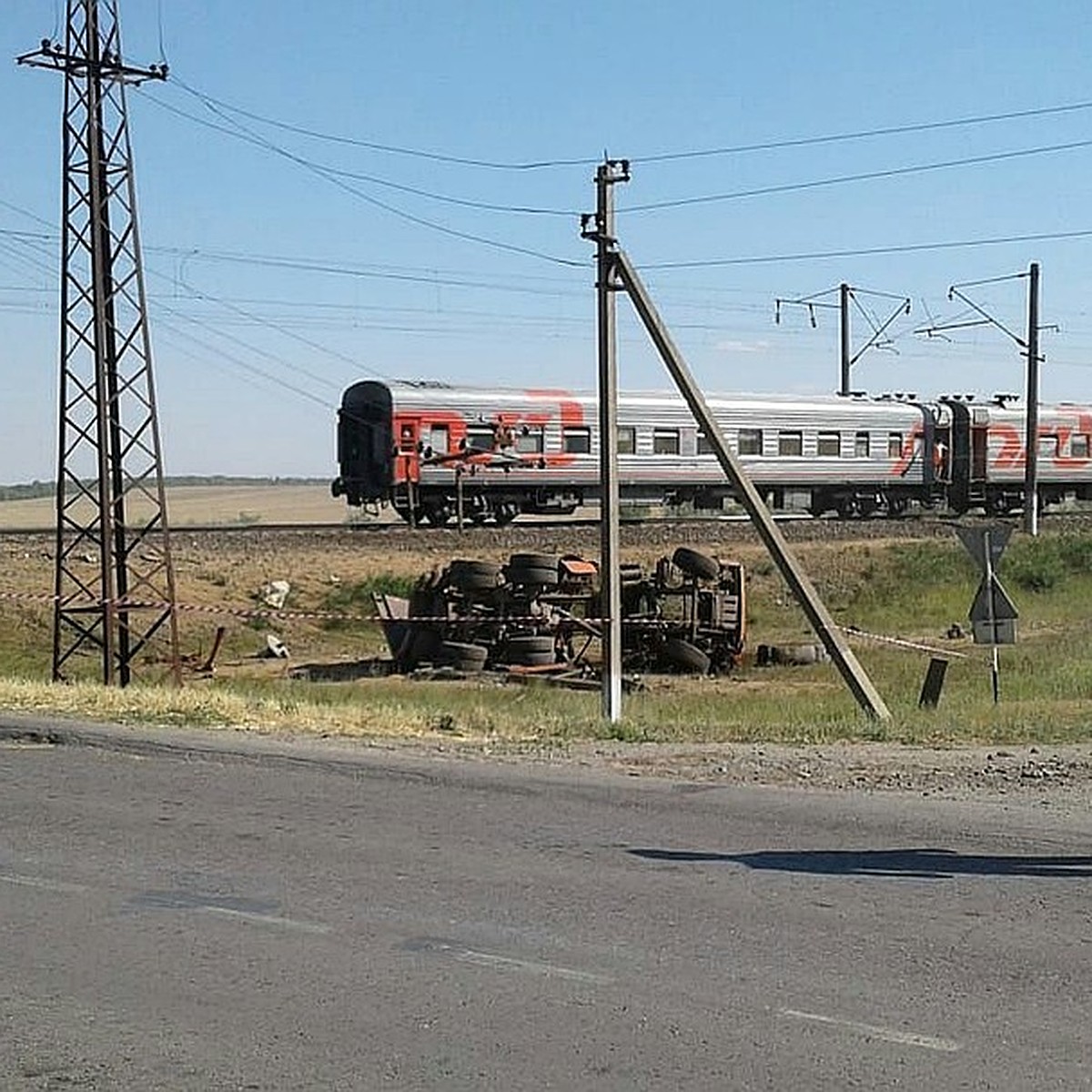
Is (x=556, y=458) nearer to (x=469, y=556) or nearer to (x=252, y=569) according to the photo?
(x=469, y=556)

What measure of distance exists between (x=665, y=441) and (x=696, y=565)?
45.2 feet

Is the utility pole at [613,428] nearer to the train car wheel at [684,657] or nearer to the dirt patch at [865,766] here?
the dirt patch at [865,766]

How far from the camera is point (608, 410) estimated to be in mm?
20844

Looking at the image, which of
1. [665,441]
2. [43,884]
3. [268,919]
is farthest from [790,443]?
[268,919]

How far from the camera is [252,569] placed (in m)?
37.9

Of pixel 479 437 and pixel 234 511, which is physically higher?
pixel 479 437

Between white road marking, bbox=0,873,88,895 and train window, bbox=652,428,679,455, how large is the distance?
122ft

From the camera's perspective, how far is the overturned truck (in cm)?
3102

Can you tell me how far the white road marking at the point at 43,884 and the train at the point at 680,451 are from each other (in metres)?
29.6

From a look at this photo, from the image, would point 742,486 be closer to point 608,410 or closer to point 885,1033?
point 608,410

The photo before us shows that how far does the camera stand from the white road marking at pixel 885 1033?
239 inches

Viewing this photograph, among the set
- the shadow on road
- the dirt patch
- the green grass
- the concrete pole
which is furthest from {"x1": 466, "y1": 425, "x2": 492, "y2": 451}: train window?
the shadow on road

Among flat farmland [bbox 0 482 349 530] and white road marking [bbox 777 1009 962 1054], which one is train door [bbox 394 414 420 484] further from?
white road marking [bbox 777 1009 962 1054]

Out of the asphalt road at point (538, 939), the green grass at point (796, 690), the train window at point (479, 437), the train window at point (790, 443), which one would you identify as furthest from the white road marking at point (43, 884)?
the train window at point (790, 443)
